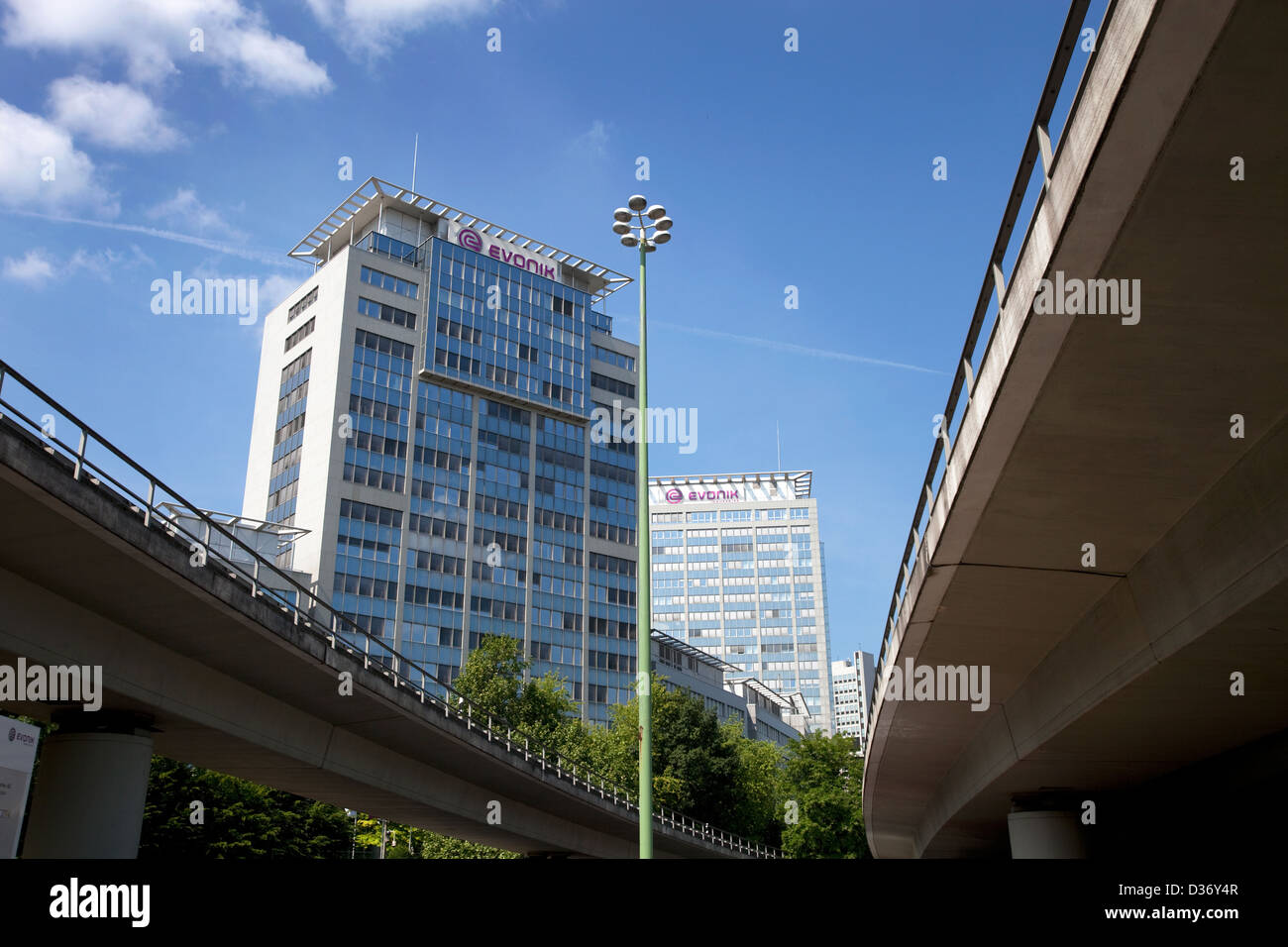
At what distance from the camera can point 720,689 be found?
440ft

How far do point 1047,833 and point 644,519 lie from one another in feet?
33.8

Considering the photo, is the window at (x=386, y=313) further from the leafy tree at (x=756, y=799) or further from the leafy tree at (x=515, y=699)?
the leafy tree at (x=756, y=799)

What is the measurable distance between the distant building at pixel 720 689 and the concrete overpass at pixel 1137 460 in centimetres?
9249

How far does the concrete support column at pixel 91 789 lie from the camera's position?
16.5m

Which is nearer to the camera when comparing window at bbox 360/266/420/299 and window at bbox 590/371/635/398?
window at bbox 360/266/420/299

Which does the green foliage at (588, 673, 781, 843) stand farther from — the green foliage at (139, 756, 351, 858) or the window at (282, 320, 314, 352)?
the window at (282, 320, 314, 352)

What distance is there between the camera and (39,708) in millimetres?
17141

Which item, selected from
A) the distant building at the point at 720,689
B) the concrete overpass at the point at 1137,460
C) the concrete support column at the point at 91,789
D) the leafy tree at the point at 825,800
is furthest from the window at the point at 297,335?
the concrete overpass at the point at 1137,460

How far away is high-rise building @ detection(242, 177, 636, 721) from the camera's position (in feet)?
318

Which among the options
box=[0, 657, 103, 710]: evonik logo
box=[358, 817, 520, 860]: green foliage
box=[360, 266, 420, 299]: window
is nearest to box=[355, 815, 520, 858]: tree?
box=[358, 817, 520, 860]: green foliage

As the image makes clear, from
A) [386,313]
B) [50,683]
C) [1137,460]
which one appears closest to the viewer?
[1137,460]

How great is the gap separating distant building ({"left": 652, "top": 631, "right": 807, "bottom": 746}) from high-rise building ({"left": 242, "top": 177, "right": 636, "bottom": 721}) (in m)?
9.53

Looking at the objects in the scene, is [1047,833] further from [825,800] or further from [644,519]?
[825,800]
